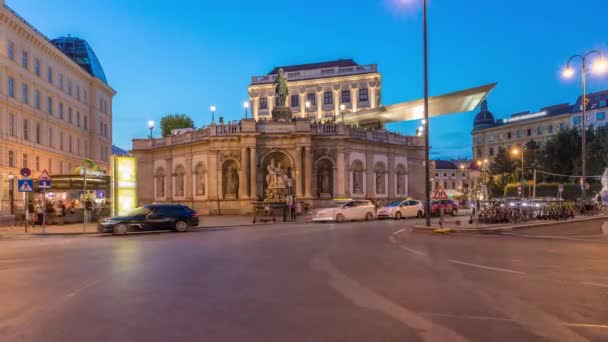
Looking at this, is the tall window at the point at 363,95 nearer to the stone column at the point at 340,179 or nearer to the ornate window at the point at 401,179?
the ornate window at the point at 401,179

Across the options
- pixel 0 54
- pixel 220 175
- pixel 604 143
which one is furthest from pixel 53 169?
pixel 604 143

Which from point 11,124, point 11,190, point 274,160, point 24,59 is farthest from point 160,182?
point 24,59

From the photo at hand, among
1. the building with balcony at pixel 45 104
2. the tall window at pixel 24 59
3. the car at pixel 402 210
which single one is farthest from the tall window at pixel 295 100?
the car at pixel 402 210

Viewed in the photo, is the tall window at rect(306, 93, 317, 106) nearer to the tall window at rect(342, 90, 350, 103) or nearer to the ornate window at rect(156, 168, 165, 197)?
the tall window at rect(342, 90, 350, 103)

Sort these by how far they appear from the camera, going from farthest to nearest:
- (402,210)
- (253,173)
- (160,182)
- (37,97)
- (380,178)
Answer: (37,97) < (160,182) < (380,178) < (253,173) < (402,210)

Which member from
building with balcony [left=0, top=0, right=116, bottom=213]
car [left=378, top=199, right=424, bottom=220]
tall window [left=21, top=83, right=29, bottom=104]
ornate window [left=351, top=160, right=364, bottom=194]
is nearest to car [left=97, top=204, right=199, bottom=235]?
car [left=378, top=199, right=424, bottom=220]

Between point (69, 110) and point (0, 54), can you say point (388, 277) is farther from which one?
point (69, 110)

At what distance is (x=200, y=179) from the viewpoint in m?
47.1

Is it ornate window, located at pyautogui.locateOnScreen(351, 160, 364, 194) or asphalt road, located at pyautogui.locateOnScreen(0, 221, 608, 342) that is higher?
ornate window, located at pyautogui.locateOnScreen(351, 160, 364, 194)

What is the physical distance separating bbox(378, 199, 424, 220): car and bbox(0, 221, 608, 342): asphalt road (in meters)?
22.2

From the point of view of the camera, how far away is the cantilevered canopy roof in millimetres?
54406

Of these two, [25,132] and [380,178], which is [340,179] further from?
[25,132]

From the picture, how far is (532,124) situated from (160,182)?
309 feet

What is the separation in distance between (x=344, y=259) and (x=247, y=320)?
20.2 feet
